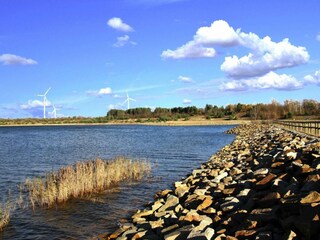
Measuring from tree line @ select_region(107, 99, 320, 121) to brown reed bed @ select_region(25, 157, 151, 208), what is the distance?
9737 centimetres

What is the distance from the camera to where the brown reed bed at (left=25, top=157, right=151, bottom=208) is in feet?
47.4

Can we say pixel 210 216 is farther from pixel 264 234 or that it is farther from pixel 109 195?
pixel 109 195

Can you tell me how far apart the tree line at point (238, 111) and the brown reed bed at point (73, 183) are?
97.4 m

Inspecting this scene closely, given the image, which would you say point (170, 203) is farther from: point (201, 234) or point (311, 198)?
point (311, 198)

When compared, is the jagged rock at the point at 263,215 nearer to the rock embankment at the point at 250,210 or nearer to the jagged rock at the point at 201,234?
the rock embankment at the point at 250,210

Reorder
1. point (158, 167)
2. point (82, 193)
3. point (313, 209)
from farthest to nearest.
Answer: point (158, 167)
point (82, 193)
point (313, 209)

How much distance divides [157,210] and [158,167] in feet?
40.6

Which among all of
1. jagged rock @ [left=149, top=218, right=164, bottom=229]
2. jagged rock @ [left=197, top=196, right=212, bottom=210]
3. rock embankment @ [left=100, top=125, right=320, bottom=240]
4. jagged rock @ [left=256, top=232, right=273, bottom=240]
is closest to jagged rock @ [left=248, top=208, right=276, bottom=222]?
rock embankment @ [left=100, top=125, right=320, bottom=240]

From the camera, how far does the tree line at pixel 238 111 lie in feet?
412

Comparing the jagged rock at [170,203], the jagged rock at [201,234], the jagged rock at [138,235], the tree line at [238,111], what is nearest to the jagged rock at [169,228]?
the jagged rock at [138,235]

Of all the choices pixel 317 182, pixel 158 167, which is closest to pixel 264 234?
pixel 317 182

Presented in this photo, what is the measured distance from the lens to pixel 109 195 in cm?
1576

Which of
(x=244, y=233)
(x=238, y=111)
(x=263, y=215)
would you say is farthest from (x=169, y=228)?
(x=238, y=111)

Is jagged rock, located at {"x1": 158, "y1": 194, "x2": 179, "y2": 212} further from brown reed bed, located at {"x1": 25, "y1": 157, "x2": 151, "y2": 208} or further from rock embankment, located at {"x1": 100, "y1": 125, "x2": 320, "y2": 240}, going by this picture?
brown reed bed, located at {"x1": 25, "y1": 157, "x2": 151, "y2": 208}
